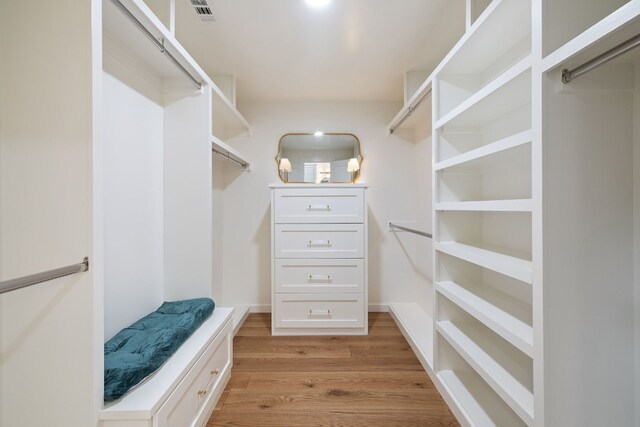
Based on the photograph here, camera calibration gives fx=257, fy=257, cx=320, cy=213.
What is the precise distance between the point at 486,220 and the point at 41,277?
1889 mm

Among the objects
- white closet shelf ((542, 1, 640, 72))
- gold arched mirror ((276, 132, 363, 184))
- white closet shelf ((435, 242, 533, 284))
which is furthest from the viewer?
gold arched mirror ((276, 132, 363, 184))

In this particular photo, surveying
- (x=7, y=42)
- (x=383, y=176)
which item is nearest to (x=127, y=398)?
(x=7, y=42)

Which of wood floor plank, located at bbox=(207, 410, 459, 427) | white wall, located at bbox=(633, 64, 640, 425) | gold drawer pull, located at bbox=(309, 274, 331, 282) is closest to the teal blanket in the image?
wood floor plank, located at bbox=(207, 410, 459, 427)

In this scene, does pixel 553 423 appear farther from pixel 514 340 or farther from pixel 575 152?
pixel 575 152

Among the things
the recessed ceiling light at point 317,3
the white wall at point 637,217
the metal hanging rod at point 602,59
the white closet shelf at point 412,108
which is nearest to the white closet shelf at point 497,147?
the metal hanging rod at point 602,59

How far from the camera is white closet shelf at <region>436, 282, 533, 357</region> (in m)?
0.89

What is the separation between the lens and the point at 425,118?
227 centimetres

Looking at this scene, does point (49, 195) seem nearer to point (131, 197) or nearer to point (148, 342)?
A: point (131, 197)

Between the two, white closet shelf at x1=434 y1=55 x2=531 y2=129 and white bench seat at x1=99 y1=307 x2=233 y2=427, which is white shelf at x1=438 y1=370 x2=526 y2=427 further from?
white closet shelf at x1=434 y1=55 x2=531 y2=129

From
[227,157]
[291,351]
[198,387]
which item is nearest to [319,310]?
[291,351]

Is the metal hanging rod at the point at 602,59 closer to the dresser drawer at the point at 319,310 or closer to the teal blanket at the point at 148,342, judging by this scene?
the teal blanket at the point at 148,342

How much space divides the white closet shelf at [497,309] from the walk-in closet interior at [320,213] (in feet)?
0.04

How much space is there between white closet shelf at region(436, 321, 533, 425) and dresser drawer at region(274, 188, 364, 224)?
40.5 inches

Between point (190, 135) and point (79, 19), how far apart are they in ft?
2.58
